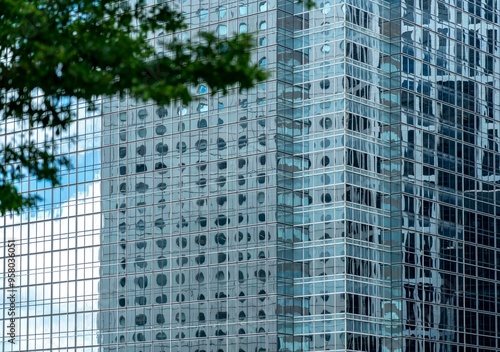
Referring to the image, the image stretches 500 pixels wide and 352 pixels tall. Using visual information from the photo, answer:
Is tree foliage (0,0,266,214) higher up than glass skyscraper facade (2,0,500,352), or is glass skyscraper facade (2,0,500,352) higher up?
glass skyscraper facade (2,0,500,352)

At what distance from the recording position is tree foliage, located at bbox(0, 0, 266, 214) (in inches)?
853

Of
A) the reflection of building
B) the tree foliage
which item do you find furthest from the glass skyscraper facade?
the tree foliage

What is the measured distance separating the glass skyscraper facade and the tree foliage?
7609 cm

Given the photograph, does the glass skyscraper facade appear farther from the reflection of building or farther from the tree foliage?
the tree foliage

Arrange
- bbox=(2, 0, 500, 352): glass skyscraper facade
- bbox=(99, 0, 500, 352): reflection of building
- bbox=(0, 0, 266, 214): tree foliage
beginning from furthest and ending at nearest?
1. bbox=(2, 0, 500, 352): glass skyscraper facade
2. bbox=(99, 0, 500, 352): reflection of building
3. bbox=(0, 0, 266, 214): tree foliage

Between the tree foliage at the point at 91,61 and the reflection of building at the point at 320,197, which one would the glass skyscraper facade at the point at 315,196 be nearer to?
the reflection of building at the point at 320,197

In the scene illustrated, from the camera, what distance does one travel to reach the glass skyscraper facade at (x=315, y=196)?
10250cm

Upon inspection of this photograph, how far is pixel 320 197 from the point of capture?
102812mm

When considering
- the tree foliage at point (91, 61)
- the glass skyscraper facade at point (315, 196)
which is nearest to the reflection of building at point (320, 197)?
the glass skyscraper facade at point (315, 196)

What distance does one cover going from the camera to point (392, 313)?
339 feet

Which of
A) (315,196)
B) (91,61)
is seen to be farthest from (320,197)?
(91,61)

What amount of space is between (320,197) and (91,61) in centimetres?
8060

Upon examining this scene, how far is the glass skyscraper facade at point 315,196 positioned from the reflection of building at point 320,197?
148 millimetres

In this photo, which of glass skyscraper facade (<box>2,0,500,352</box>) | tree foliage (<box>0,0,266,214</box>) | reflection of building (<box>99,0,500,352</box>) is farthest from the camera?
glass skyscraper facade (<box>2,0,500,352</box>)
